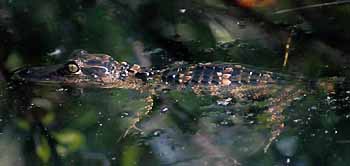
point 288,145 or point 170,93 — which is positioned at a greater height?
point 170,93

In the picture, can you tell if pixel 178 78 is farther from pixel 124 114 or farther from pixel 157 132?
pixel 157 132

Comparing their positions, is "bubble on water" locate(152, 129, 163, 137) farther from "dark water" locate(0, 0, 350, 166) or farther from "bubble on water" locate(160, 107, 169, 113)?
"bubble on water" locate(160, 107, 169, 113)

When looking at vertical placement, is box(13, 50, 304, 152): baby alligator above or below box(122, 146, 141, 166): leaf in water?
above

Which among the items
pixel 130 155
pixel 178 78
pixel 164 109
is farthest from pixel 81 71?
pixel 130 155

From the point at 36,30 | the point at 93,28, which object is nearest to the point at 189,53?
the point at 93,28

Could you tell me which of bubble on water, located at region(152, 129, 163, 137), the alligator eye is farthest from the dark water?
the alligator eye

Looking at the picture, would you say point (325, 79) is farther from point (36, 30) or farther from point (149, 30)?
point (36, 30)
